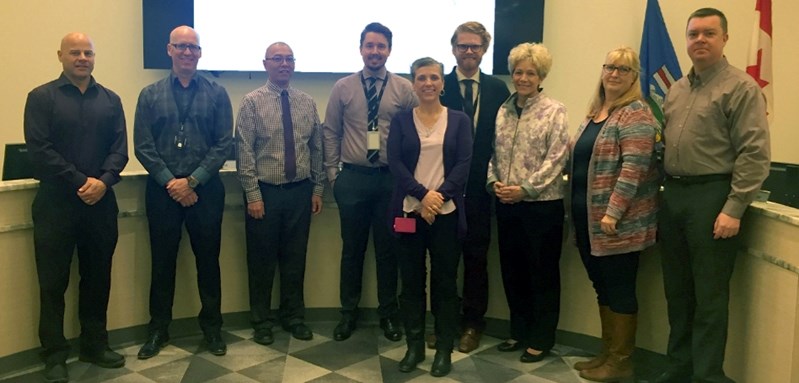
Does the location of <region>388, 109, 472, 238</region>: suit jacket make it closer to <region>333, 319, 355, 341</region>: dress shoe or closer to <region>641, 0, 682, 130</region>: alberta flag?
<region>333, 319, 355, 341</region>: dress shoe

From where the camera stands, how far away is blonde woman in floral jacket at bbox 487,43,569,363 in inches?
120

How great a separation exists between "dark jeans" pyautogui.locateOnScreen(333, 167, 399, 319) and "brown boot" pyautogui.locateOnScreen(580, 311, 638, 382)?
1201mm

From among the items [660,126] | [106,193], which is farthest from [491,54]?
[106,193]

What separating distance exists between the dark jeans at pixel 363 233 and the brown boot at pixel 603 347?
108cm

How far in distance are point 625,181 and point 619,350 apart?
0.84 metres

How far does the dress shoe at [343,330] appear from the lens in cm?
359

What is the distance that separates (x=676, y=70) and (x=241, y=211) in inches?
129

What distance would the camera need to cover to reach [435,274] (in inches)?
119

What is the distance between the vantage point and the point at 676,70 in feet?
15.2

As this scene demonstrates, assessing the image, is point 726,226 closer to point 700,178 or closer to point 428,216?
point 700,178

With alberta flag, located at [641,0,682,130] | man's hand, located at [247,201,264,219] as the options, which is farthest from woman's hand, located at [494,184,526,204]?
alberta flag, located at [641,0,682,130]

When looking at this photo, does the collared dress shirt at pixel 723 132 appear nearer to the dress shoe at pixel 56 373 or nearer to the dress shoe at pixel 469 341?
the dress shoe at pixel 469 341

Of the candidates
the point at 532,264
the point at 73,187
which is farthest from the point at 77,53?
the point at 532,264

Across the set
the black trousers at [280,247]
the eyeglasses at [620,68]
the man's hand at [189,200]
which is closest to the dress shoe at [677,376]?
the eyeglasses at [620,68]
